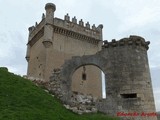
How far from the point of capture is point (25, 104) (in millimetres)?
9094

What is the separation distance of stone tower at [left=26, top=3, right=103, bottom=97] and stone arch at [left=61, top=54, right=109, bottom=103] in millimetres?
9852

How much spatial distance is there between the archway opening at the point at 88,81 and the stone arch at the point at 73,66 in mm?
10787

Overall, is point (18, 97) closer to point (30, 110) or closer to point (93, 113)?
point (30, 110)

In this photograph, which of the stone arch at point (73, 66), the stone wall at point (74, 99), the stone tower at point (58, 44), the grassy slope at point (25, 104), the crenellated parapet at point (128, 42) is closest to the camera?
the grassy slope at point (25, 104)

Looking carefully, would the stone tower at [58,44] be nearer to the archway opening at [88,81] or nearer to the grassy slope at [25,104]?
the archway opening at [88,81]

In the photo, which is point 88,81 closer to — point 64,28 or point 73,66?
point 64,28

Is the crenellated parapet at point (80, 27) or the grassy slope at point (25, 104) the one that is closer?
the grassy slope at point (25, 104)

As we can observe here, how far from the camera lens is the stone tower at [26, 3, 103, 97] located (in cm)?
2397

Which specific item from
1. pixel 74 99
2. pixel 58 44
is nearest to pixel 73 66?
pixel 74 99

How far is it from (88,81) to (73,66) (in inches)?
502

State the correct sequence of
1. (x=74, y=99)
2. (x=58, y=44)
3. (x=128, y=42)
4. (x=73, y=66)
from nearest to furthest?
1. (x=74, y=99)
2. (x=128, y=42)
3. (x=73, y=66)
4. (x=58, y=44)

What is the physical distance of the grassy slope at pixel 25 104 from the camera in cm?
811

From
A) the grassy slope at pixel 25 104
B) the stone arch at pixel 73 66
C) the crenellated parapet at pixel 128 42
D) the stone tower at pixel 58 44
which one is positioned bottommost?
the grassy slope at pixel 25 104

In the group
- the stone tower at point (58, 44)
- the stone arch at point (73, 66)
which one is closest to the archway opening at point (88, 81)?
the stone tower at point (58, 44)
